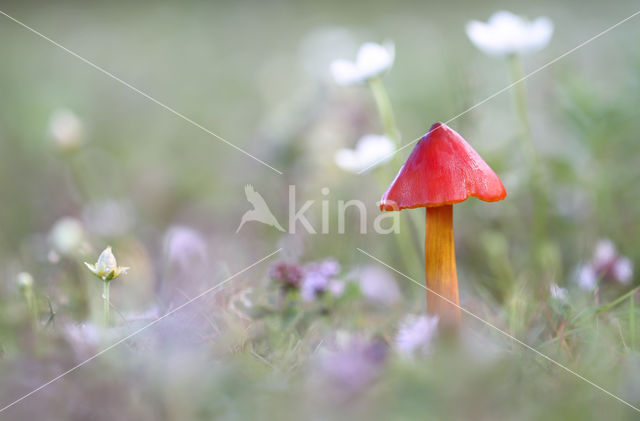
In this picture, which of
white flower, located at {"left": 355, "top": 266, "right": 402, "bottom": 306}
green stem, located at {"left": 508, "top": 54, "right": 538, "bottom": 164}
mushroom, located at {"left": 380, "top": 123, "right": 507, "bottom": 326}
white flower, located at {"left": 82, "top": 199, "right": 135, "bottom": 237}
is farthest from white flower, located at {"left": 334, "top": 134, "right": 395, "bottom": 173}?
white flower, located at {"left": 82, "top": 199, "right": 135, "bottom": 237}

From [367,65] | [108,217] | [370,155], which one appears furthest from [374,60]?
[108,217]

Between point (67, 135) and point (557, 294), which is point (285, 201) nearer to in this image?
point (67, 135)

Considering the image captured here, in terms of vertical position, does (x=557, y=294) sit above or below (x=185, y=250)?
above

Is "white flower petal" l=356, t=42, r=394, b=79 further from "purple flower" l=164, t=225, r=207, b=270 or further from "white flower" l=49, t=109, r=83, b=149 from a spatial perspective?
"white flower" l=49, t=109, r=83, b=149

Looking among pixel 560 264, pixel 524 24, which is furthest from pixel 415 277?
pixel 524 24

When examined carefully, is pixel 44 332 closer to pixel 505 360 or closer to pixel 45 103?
pixel 505 360

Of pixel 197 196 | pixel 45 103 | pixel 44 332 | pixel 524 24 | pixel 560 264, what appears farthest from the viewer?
pixel 45 103
